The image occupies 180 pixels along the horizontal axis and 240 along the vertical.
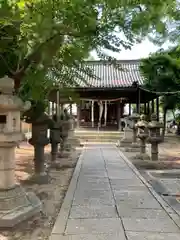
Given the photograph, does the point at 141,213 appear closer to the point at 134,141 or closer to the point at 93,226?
the point at 93,226

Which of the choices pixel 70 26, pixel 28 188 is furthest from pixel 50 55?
pixel 28 188

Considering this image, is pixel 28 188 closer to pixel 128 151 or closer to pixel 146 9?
pixel 146 9

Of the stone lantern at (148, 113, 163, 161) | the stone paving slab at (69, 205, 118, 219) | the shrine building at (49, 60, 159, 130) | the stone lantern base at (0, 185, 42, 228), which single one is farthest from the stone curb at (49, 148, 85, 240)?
the shrine building at (49, 60, 159, 130)

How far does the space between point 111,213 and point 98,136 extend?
17429 mm

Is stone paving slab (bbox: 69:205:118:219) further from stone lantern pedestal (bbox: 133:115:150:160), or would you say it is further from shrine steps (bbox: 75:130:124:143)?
shrine steps (bbox: 75:130:124:143)

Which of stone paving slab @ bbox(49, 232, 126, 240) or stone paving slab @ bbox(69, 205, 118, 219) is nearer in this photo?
stone paving slab @ bbox(49, 232, 126, 240)

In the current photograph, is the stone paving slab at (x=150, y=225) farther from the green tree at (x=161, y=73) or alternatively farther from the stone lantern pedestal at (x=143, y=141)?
the green tree at (x=161, y=73)

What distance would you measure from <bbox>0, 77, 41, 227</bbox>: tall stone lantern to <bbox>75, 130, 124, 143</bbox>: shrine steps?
16.9 m

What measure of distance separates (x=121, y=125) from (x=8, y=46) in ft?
69.8

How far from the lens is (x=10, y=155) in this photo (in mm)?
5469

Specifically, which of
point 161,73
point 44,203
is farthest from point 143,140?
point 44,203

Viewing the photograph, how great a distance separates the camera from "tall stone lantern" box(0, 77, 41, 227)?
5148 millimetres

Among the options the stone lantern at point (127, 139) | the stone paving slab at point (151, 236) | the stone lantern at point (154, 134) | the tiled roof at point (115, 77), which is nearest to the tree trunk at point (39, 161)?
the stone paving slab at point (151, 236)

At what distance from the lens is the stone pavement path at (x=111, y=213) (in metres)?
4.66
